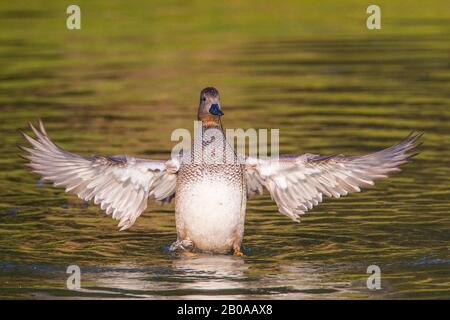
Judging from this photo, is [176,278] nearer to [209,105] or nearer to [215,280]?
[215,280]

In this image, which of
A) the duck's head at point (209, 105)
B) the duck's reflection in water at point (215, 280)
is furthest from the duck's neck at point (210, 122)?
the duck's reflection in water at point (215, 280)

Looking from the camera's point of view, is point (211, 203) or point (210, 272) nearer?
point (210, 272)

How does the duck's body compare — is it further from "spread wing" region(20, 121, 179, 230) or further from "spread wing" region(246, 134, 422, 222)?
"spread wing" region(246, 134, 422, 222)

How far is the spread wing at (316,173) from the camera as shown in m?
10.6

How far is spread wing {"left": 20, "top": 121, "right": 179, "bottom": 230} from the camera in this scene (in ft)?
34.4

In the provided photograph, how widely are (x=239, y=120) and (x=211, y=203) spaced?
6425 millimetres

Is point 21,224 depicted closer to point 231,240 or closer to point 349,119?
Result: point 231,240

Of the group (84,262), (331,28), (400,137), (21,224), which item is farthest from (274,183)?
(331,28)

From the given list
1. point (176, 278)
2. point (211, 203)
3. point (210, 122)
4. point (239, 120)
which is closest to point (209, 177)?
Answer: point (211, 203)

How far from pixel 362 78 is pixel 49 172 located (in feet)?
34.4

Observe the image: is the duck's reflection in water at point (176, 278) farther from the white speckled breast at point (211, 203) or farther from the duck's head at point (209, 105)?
the duck's head at point (209, 105)

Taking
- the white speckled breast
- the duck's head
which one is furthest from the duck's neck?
the white speckled breast

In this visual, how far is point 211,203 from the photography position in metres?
10.4

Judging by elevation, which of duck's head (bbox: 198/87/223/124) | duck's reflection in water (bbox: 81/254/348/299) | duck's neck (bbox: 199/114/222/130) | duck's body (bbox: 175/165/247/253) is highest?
duck's head (bbox: 198/87/223/124)
